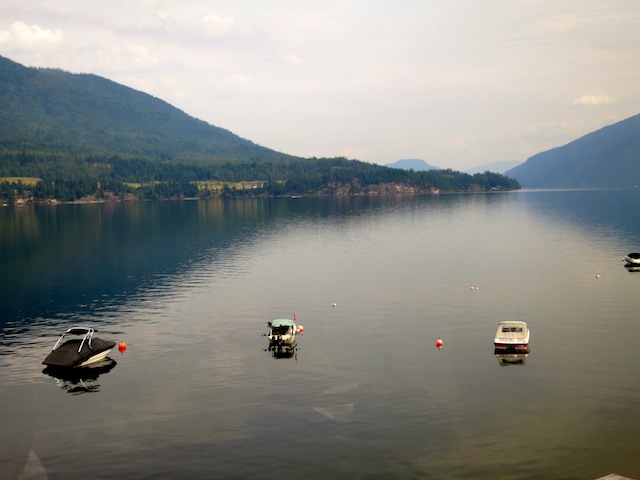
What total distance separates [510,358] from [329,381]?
72.7ft

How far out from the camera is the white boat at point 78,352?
76188 millimetres

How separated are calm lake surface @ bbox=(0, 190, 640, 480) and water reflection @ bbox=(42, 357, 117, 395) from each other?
0.39 m

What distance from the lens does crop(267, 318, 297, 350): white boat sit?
275 feet

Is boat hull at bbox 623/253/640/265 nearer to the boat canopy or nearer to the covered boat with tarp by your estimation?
the covered boat with tarp

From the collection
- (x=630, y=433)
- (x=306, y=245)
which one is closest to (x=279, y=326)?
(x=630, y=433)

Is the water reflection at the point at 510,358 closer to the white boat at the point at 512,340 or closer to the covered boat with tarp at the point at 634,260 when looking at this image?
the white boat at the point at 512,340

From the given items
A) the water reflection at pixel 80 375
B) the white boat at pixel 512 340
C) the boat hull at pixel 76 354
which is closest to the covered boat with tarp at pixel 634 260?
the white boat at pixel 512 340

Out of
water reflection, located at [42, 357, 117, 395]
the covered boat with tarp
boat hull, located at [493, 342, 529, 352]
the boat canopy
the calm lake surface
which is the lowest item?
water reflection, located at [42, 357, 117, 395]

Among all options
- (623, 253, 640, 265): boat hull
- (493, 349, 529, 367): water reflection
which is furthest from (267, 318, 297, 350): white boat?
(623, 253, 640, 265): boat hull

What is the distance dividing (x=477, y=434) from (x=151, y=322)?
56442 millimetres

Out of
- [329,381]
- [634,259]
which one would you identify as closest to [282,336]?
[329,381]

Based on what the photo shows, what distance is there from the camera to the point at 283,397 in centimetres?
6588

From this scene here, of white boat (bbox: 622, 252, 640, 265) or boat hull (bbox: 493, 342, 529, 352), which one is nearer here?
boat hull (bbox: 493, 342, 529, 352)

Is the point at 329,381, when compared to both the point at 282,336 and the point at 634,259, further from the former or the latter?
the point at 634,259
